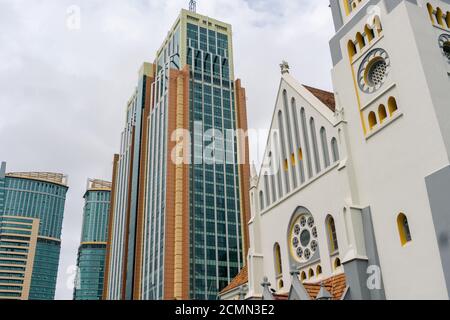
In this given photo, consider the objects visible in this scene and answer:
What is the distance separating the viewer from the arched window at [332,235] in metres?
22.2

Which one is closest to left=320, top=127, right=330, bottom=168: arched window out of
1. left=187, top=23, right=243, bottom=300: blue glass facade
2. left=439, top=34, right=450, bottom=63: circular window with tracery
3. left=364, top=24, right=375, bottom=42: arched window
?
left=364, top=24, right=375, bottom=42: arched window

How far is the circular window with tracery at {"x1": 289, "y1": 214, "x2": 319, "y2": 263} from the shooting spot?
78.1 ft

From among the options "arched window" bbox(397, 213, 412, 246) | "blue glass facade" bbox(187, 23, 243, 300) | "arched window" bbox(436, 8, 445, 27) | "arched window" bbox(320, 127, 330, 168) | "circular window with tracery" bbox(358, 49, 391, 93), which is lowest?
"arched window" bbox(397, 213, 412, 246)

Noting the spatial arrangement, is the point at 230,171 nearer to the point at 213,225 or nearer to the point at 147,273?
the point at 213,225

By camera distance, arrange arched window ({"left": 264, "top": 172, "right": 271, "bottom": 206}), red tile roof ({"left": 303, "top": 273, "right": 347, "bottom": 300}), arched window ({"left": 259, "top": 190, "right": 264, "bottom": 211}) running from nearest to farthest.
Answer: red tile roof ({"left": 303, "top": 273, "right": 347, "bottom": 300}), arched window ({"left": 264, "top": 172, "right": 271, "bottom": 206}), arched window ({"left": 259, "top": 190, "right": 264, "bottom": 211})

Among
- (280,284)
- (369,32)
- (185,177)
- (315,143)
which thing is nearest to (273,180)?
(315,143)

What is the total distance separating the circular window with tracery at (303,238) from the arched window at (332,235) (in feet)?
3.51

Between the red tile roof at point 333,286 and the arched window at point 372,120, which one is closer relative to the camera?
the red tile roof at point 333,286

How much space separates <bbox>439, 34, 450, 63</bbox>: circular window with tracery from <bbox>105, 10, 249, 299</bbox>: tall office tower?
70.6 metres

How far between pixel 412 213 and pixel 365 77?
7773 mm

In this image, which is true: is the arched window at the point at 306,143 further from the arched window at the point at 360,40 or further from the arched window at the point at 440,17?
the arched window at the point at 440,17

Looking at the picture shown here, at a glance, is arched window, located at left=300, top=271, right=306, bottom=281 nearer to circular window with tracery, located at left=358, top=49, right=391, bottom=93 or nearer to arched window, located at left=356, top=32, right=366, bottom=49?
circular window with tracery, located at left=358, top=49, right=391, bottom=93

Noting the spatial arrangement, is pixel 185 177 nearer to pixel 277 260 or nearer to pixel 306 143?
pixel 277 260

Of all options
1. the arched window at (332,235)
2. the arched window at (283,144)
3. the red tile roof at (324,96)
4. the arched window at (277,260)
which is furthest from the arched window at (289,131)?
the arched window at (277,260)
